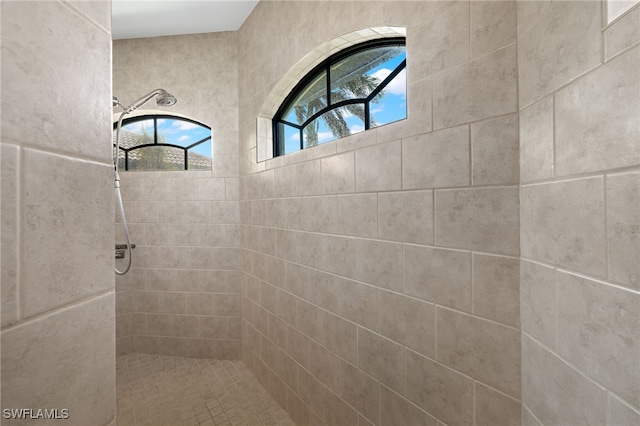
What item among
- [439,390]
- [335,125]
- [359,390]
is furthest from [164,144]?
[439,390]

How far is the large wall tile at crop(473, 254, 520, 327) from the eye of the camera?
0.89 meters

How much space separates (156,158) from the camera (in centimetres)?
277

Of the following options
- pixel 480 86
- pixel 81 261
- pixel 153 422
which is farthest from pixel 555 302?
pixel 153 422

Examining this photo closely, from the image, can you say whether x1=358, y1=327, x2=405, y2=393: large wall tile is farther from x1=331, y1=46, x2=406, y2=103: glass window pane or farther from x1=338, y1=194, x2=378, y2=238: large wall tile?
x1=331, y1=46, x2=406, y2=103: glass window pane

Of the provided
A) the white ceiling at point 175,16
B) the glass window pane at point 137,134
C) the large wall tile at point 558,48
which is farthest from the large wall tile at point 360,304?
the glass window pane at point 137,134

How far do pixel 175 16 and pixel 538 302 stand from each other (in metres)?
2.97

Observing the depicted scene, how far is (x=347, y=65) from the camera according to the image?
1.66 metres

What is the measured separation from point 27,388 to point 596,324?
1.01 meters

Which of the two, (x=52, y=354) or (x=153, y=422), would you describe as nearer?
(x=52, y=354)

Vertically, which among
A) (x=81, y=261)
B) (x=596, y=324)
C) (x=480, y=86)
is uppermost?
(x=480, y=86)

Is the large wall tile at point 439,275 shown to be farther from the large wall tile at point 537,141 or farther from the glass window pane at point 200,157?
the glass window pane at point 200,157

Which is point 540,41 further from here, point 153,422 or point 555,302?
point 153,422

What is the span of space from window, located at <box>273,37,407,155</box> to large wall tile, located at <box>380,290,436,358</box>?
81cm

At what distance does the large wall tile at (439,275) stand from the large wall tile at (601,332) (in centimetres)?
28
